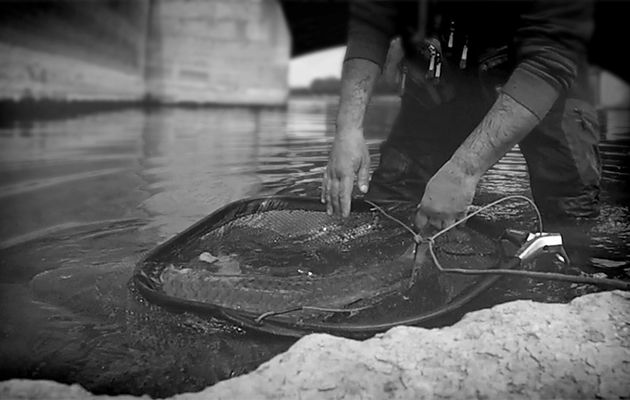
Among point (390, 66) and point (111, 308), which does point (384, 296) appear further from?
point (390, 66)

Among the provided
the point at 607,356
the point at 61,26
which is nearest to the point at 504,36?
the point at 607,356

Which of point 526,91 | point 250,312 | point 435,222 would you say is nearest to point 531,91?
point 526,91

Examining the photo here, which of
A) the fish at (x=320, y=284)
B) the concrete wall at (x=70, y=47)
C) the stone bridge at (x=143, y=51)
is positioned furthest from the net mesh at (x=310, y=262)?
the concrete wall at (x=70, y=47)

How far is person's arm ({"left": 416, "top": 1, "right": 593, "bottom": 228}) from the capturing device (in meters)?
1.46

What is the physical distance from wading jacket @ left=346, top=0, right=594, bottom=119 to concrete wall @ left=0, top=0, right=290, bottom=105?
233 cm

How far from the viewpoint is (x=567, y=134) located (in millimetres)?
2039

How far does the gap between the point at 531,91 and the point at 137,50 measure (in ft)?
23.6

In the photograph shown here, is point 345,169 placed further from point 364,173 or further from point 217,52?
point 217,52

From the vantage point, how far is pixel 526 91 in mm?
1491

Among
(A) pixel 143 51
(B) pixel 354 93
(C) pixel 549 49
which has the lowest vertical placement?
(B) pixel 354 93

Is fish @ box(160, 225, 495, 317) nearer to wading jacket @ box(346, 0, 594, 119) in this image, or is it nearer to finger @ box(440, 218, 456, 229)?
finger @ box(440, 218, 456, 229)

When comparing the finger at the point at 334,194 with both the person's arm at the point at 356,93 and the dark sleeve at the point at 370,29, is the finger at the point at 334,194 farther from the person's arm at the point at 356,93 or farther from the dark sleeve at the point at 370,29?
the dark sleeve at the point at 370,29

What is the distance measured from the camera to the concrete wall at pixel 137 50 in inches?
214

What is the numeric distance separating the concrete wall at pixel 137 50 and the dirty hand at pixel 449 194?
9.08 ft
